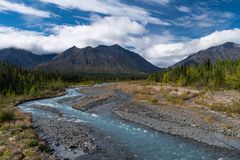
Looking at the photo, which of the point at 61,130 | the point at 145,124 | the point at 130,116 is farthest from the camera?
the point at 130,116

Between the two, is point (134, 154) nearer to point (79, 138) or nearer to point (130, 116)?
point (79, 138)

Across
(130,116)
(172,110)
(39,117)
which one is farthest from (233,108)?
(39,117)

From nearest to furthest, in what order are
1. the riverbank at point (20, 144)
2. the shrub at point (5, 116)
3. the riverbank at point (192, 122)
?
the riverbank at point (20, 144) < the riverbank at point (192, 122) < the shrub at point (5, 116)

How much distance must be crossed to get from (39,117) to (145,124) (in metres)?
18.4

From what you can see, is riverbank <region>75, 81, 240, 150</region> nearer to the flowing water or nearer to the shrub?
the flowing water

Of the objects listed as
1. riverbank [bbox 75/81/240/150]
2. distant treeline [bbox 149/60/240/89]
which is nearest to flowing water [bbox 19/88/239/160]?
riverbank [bbox 75/81/240/150]

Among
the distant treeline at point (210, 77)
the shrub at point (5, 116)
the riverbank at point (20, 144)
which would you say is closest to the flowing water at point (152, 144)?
the riverbank at point (20, 144)

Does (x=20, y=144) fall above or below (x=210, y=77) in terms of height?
below

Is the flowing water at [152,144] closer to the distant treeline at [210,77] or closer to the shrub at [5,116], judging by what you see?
the shrub at [5,116]

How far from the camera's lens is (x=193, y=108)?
52.6m

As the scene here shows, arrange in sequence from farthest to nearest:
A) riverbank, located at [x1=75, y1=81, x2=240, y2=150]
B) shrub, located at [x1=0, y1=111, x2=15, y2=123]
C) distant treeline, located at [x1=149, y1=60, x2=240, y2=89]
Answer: distant treeline, located at [x1=149, y1=60, x2=240, y2=89] < shrub, located at [x1=0, y1=111, x2=15, y2=123] < riverbank, located at [x1=75, y1=81, x2=240, y2=150]

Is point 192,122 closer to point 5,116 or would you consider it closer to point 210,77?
point 5,116

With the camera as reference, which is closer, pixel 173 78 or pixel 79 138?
pixel 79 138

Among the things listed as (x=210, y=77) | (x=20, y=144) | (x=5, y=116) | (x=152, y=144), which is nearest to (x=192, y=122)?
(x=152, y=144)
